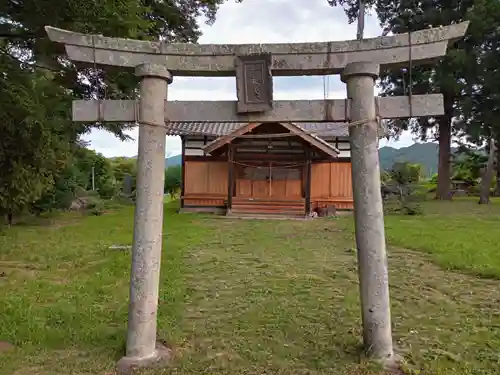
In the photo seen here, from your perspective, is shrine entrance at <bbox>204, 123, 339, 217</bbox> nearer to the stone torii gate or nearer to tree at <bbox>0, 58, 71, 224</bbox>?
tree at <bbox>0, 58, 71, 224</bbox>

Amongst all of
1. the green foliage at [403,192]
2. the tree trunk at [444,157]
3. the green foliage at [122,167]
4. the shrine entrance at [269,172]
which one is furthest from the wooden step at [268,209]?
the green foliage at [122,167]

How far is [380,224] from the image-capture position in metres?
3.90

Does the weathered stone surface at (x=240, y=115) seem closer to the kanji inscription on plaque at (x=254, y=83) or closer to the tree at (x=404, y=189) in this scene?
the kanji inscription on plaque at (x=254, y=83)

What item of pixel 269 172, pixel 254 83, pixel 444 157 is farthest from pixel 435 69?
pixel 254 83

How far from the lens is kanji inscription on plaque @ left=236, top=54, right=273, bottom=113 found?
13.0 feet

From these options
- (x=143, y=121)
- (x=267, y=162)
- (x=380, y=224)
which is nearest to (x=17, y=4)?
(x=143, y=121)

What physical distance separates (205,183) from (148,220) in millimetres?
14232

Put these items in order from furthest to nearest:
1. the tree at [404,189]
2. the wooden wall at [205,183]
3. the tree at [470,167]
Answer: the tree at [470,167] → the wooden wall at [205,183] → the tree at [404,189]

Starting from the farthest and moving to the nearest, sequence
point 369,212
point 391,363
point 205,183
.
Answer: point 205,183 < point 369,212 < point 391,363

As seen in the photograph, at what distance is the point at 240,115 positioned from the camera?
13.4ft

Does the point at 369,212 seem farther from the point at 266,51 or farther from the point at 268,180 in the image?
the point at 268,180

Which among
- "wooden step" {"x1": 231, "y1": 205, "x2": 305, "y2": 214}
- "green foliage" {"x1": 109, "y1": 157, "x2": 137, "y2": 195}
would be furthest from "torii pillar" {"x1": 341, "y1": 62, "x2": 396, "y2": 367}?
"green foliage" {"x1": 109, "y1": 157, "x2": 137, "y2": 195}

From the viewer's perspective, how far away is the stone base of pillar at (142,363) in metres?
3.66

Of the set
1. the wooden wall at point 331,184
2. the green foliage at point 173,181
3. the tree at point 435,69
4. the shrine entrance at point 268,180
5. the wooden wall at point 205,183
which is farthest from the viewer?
the green foliage at point 173,181
